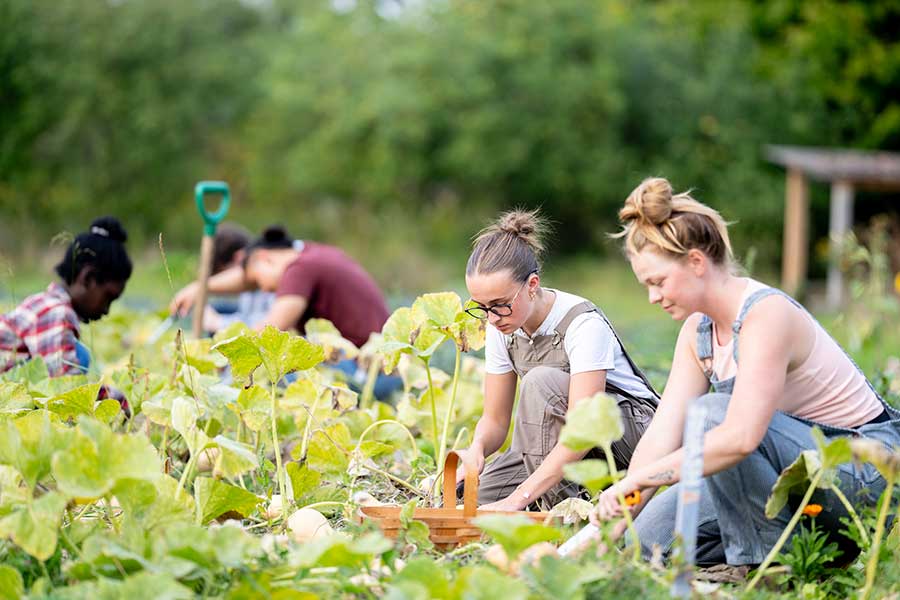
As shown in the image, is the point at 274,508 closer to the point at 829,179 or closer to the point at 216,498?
the point at 216,498

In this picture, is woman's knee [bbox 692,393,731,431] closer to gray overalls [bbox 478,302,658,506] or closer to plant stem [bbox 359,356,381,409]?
gray overalls [bbox 478,302,658,506]

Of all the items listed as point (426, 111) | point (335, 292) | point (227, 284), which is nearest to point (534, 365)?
point (335, 292)

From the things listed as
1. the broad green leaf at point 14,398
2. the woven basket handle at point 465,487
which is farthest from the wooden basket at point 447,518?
the broad green leaf at point 14,398

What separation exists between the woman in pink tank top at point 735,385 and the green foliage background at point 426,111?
14.7 meters

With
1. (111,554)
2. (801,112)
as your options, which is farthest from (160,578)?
(801,112)

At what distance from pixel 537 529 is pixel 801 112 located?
765 inches

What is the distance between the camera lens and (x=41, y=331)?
3596 millimetres

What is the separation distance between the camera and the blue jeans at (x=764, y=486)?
7.66ft

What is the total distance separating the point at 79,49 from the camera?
18.5 meters

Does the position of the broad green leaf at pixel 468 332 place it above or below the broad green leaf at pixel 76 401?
above

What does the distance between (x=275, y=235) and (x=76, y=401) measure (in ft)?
7.88

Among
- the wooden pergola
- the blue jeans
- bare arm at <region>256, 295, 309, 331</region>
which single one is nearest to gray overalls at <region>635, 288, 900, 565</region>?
the blue jeans

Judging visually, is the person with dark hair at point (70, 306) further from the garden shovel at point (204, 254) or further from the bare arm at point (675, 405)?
the bare arm at point (675, 405)

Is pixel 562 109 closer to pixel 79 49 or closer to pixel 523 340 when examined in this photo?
pixel 79 49
